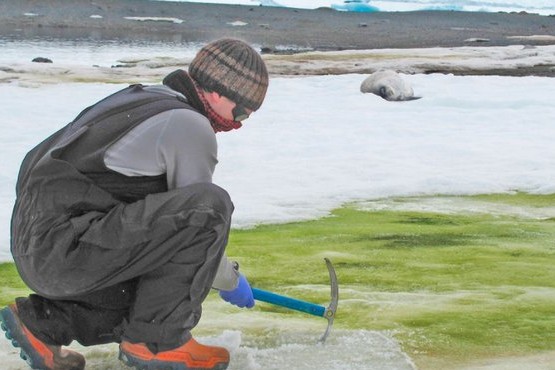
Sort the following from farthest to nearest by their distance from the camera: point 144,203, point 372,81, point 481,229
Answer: point 372,81 < point 481,229 < point 144,203

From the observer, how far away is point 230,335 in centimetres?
313

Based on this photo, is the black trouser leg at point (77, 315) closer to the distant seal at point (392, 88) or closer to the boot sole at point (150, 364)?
the boot sole at point (150, 364)

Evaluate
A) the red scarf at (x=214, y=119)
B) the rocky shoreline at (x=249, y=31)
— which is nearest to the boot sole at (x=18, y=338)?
the red scarf at (x=214, y=119)

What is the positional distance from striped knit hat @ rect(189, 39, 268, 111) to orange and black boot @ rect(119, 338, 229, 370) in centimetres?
72

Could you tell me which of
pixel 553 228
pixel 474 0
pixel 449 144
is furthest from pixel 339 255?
pixel 474 0

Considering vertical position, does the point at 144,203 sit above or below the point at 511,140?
above

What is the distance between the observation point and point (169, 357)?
2.71 metres

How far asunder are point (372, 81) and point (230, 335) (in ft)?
32.2

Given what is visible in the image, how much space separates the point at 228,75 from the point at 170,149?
12.8 inches

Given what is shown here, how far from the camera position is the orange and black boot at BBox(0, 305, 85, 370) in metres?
2.77

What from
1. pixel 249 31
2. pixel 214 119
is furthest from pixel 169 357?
pixel 249 31

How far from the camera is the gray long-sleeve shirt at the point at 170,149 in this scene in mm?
2564

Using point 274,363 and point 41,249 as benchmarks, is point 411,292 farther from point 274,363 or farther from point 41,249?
point 41,249

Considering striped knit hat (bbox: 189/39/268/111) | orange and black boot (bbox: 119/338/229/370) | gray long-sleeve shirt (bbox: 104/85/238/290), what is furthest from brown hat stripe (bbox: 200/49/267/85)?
orange and black boot (bbox: 119/338/229/370)
